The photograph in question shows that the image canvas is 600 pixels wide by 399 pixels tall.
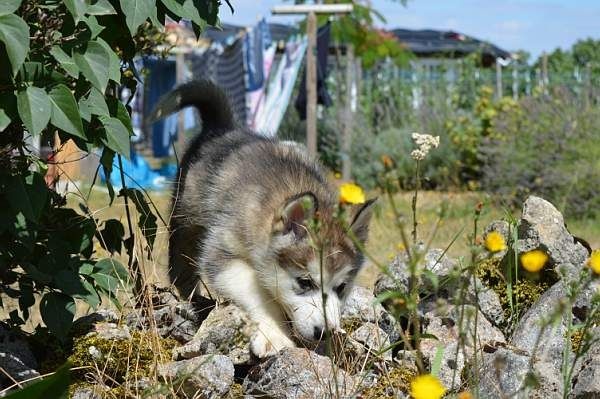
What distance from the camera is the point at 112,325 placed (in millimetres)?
3924

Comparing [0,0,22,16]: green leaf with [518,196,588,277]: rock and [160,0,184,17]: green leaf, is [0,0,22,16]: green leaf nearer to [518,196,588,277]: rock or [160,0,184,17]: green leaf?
[160,0,184,17]: green leaf

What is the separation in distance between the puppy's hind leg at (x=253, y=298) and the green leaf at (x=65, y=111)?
1283mm

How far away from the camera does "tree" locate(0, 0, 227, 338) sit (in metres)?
3.00

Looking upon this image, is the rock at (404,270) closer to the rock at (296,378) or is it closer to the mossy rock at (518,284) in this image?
the mossy rock at (518,284)

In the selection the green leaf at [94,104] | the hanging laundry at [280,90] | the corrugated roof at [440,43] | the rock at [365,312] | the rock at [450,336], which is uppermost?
the green leaf at [94,104]

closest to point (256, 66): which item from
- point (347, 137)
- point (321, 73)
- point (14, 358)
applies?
point (321, 73)

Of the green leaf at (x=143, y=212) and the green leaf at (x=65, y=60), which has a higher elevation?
the green leaf at (x=65, y=60)

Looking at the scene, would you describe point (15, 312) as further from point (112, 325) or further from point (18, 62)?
point (18, 62)

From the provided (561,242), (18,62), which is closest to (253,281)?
(561,242)

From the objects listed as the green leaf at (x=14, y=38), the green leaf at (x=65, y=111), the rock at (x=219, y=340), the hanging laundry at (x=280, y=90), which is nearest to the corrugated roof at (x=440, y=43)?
the hanging laundry at (x=280, y=90)

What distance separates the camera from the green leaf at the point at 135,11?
3223 millimetres

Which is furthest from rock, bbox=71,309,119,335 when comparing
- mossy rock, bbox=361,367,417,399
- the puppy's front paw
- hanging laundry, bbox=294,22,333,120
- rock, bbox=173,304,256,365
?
hanging laundry, bbox=294,22,333,120

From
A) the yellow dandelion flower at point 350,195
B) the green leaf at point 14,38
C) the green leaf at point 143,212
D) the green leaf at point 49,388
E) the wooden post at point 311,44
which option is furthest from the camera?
the wooden post at point 311,44

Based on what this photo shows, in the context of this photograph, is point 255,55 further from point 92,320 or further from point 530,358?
point 530,358
